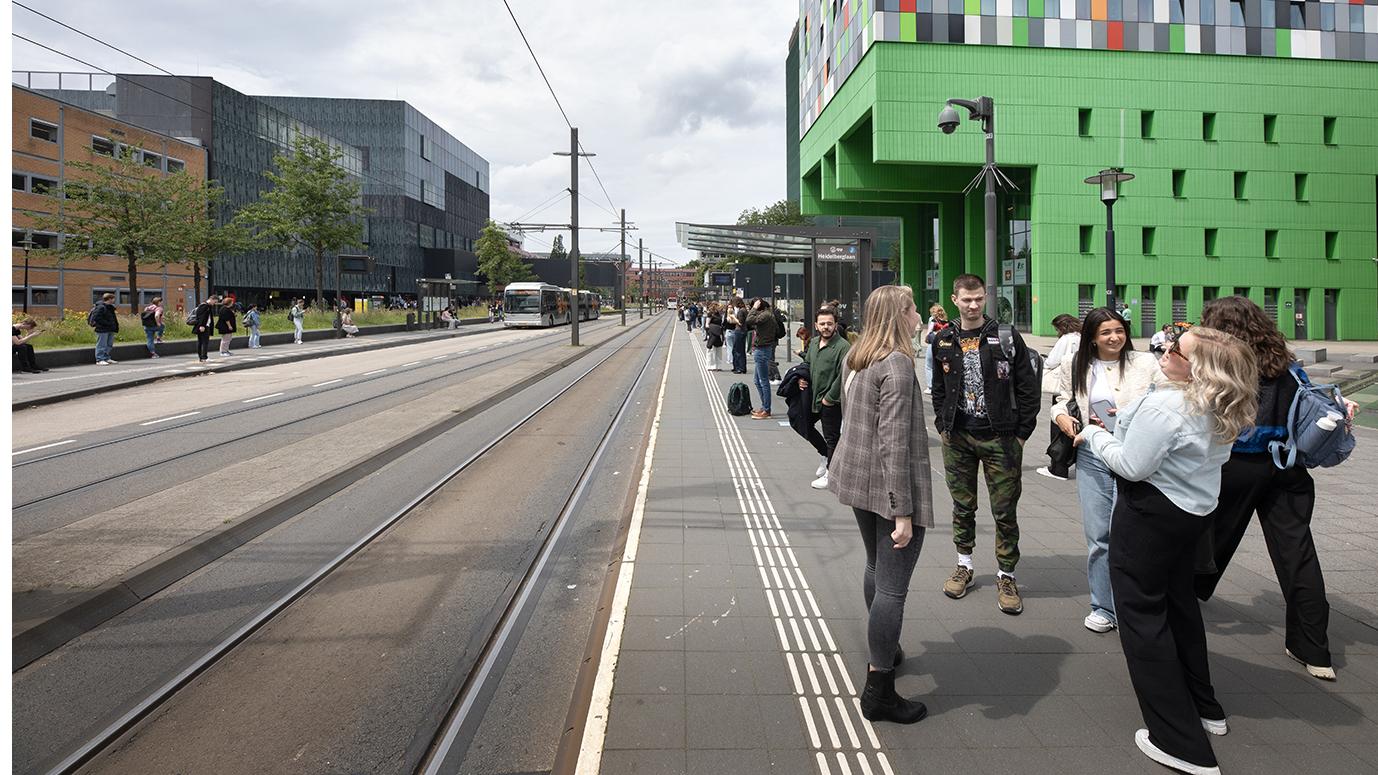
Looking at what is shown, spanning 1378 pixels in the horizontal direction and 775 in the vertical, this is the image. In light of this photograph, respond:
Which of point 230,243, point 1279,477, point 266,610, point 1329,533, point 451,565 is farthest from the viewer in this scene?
point 230,243

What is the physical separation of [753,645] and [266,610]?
2699 millimetres

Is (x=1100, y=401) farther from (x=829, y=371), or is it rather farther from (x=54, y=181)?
(x=54, y=181)

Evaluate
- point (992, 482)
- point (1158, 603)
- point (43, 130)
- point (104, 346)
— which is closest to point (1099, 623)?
point (992, 482)

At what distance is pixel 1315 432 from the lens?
3.65 meters

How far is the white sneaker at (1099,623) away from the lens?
168 inches

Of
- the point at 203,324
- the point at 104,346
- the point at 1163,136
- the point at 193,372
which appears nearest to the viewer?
the point at 193,372

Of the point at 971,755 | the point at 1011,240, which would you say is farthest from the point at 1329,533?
the point at 1011,240

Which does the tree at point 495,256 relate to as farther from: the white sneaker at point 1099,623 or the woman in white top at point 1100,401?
the white sneaker at point 1099,623

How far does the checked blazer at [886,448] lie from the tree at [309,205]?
3811cm

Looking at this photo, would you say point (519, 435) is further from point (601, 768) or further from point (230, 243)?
point (230, 243)

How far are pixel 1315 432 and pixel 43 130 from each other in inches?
2078

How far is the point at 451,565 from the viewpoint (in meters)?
5.55

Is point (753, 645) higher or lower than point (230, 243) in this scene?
lower

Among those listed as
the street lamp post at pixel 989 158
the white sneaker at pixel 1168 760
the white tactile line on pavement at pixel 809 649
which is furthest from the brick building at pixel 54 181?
the white sneaker at pixel 1168 760
